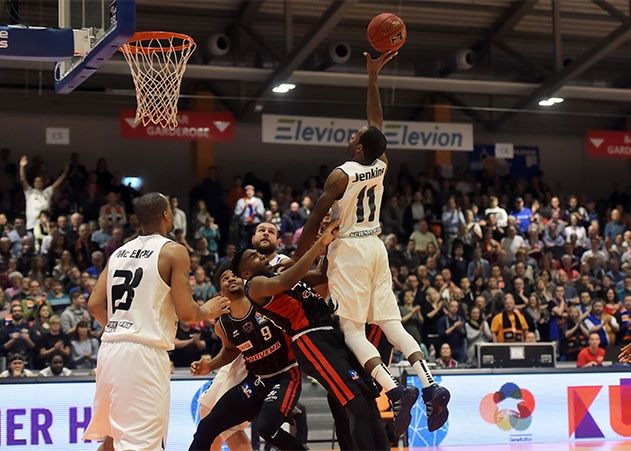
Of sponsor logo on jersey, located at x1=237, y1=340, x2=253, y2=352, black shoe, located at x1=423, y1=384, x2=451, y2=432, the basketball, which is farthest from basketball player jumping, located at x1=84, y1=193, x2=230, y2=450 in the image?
the basketball

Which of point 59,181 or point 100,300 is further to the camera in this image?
point 59,181

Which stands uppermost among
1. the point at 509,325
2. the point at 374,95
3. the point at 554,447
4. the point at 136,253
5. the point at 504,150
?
Result: the point at 504,150

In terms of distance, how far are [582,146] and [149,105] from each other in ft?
A: 64.4

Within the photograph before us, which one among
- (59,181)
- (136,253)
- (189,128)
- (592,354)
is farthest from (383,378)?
Result: (189,128)

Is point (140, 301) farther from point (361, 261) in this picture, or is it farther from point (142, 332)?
point (361, 261)

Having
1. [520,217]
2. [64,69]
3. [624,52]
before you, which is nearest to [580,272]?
[520,217]

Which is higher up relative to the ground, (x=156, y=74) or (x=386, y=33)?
(x=156, y=74)

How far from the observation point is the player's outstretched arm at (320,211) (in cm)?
702

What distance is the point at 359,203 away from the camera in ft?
23.5

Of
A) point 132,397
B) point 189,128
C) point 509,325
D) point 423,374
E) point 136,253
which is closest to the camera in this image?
point 132,397

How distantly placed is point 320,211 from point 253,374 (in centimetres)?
169

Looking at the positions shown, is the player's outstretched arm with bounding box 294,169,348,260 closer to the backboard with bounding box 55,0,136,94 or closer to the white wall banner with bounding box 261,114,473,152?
the backboard with bounding box 55,0,136,94

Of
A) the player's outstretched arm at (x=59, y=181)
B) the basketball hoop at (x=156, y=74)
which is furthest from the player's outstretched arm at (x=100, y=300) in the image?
the player's outstretched arm at (x=59, y=181)

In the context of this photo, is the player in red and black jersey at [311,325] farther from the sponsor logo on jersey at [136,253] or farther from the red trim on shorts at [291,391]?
the sponsor logo on jersey at [136,253]
